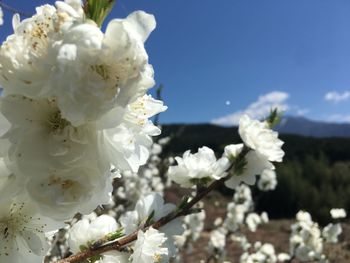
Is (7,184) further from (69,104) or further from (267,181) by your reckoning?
(267,181)

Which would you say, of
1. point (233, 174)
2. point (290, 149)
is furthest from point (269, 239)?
point (290, 149)

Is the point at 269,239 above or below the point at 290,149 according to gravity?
below

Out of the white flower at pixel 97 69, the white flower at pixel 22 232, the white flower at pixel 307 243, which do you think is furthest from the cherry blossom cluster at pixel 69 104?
the white flower at pixel 307 243

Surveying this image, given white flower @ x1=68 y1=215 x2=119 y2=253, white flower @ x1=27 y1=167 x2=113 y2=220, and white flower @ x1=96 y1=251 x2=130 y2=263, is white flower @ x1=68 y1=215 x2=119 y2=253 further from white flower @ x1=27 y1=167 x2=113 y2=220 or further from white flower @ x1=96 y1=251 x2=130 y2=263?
white flower @ x1=27 y1=167 x2=113 y2=220

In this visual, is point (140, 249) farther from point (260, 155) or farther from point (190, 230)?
point (190, 230)

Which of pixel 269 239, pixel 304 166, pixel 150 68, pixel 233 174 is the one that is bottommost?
pixel 269 239

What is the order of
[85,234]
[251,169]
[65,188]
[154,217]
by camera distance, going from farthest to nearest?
1. [251,169]
2. [154,217]
3. [85,234]
4. [65,188]

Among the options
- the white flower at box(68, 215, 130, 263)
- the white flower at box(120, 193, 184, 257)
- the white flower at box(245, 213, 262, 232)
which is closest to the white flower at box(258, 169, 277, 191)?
the white flower at box(245, 213, 262, 232)

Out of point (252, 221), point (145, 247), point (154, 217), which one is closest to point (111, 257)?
point (145, 247)
